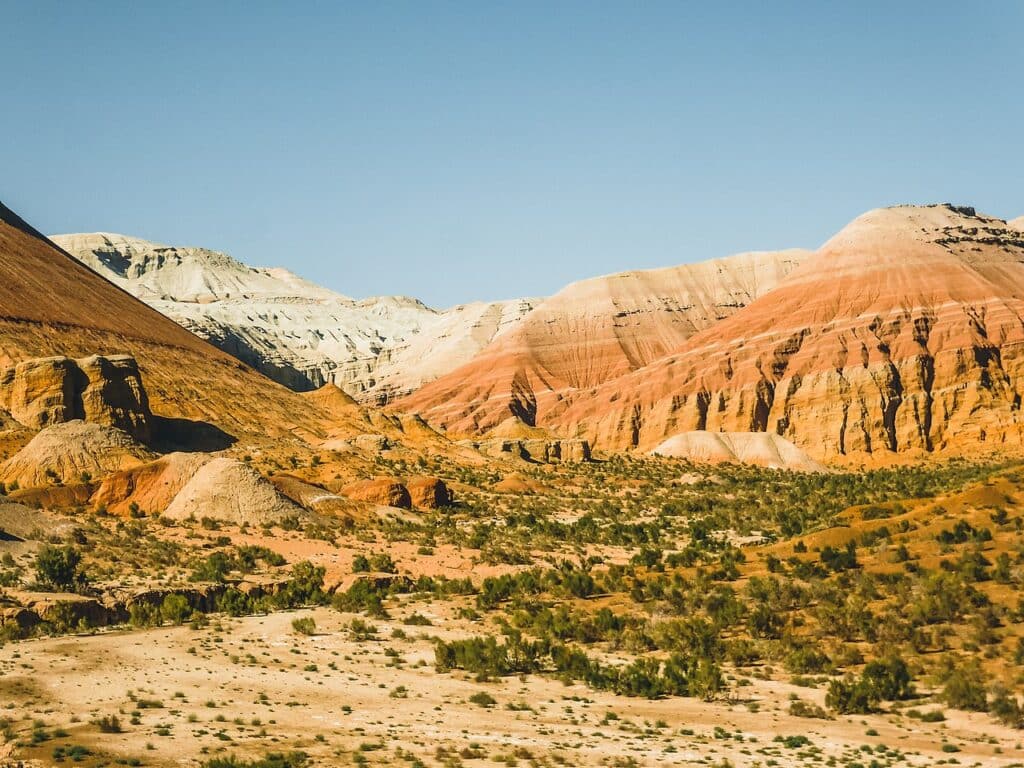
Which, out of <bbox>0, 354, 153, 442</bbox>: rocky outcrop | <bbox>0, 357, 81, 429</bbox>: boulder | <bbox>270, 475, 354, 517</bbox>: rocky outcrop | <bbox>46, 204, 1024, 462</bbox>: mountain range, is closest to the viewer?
<bbox>270, 475, 354, 517</bbox>: rocky outcrop

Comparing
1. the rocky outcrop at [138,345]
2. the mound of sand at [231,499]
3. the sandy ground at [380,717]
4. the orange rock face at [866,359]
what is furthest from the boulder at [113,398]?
the orange rock face at [866,359]

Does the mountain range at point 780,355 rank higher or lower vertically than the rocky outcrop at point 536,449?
higher

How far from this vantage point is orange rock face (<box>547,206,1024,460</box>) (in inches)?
3782

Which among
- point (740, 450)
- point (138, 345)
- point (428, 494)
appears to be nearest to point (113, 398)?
point (428, 494)

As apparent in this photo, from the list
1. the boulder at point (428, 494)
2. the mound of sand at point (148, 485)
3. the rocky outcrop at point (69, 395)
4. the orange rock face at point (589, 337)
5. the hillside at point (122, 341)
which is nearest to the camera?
the mound of sand at point (148, 485)

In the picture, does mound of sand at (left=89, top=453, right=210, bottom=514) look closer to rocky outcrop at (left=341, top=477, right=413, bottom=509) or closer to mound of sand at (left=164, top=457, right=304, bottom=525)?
mound of sand at (left=164, top=457, right=304, bottom=525)

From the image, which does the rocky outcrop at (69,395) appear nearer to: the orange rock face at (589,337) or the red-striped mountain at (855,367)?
the red-striped mountain at (855,367)

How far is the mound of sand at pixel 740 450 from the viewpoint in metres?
86.9

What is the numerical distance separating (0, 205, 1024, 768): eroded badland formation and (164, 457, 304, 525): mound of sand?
0.49 feet

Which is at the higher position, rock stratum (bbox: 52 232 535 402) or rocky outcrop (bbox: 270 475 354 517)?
rock stratum (bbox: 52 232 535 402)

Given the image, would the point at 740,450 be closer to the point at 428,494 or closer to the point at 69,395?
the point at 428,494

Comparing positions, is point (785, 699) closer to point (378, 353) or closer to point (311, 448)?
point (311, 448)

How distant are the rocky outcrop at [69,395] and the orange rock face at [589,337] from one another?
205 feet

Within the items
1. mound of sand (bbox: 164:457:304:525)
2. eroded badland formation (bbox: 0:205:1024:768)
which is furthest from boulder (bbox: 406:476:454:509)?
mound of sand (bbox: 164:457:304:525)
